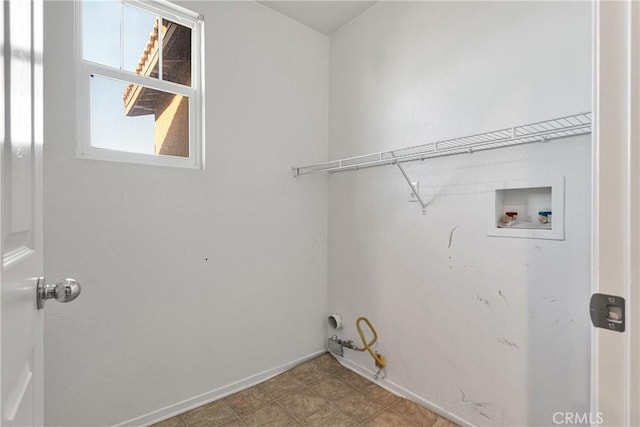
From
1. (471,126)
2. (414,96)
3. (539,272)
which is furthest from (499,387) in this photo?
(414,96)

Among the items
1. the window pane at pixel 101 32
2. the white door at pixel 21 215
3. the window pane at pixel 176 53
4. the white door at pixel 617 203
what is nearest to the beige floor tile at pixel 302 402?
the white door at pixel 21 215

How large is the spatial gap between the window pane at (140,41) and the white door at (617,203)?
203 cm

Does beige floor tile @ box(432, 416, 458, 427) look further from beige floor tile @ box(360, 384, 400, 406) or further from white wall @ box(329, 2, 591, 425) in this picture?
beige floor tile @ box(360, 384, 400, 406)

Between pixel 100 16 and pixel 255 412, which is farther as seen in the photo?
pixel 255 412

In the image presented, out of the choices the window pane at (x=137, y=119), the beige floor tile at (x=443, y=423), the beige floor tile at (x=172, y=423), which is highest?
the window pane at (x=137, y=119)

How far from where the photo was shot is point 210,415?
1.73m

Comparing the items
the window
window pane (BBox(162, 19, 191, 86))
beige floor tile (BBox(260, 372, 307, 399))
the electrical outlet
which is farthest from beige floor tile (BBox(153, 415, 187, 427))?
window pane (BBox(162, 19, 191, 86))

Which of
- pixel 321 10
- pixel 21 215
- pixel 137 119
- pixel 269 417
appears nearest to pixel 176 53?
pixel 137 119

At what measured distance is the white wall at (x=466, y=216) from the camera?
1271 millimetres

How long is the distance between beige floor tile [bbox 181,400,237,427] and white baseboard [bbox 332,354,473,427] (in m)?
0.88

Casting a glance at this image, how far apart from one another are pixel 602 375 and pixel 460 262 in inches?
45.8

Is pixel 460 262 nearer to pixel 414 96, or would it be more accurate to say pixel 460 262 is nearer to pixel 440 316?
pixel 440 316

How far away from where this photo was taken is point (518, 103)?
4.63 feet

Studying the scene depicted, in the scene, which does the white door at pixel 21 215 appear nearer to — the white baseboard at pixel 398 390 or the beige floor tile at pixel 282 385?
the beige floor tile at pixel 282 385
